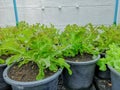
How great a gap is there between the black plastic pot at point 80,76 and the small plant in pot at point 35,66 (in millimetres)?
183

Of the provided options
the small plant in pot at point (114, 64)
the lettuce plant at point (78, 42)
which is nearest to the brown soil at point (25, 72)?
the lettuce plant at point (78, 42)

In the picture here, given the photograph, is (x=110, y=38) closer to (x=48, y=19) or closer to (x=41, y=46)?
(x=41, y=46)

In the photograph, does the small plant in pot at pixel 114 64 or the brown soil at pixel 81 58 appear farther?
the brown soil at pixel 81 58

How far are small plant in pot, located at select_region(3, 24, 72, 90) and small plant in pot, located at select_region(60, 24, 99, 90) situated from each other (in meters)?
0.15

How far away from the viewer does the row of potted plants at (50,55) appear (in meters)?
1.01

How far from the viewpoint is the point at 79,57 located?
1.31 m

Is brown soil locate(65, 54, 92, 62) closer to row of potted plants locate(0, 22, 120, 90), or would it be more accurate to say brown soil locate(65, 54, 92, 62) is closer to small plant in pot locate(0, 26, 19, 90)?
row of potted plants locate(0, 22, 120, 90)

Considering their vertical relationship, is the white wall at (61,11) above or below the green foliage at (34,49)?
above

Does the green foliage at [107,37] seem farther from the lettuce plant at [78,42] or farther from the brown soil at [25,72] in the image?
the brown soil at [25,72]

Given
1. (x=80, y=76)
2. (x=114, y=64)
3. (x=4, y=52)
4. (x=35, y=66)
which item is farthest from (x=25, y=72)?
(x=114, y=64)

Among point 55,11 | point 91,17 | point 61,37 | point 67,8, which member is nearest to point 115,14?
point 91,17

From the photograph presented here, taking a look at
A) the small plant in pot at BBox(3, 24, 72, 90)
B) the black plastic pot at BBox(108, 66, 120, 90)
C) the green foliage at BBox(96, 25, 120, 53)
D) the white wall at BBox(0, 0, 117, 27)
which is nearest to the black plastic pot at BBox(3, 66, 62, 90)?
the small plant in pot at BBox(3, 24, 72, 90)

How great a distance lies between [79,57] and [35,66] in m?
0.38

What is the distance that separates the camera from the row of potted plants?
101 cm
